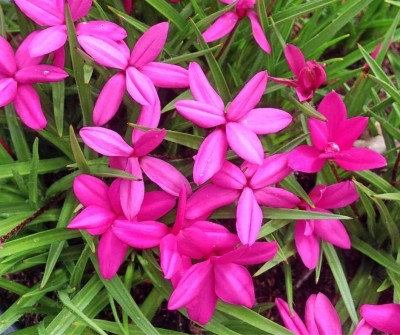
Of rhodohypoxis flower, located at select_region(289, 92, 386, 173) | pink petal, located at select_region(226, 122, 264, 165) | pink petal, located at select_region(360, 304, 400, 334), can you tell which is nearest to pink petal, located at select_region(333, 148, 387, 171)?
rhodohypoxis flower, located at select_region(289, 92, 386, 173)

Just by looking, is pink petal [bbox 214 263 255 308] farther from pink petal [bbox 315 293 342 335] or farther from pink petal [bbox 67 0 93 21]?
pink petal [bbox 67 0 93 21]

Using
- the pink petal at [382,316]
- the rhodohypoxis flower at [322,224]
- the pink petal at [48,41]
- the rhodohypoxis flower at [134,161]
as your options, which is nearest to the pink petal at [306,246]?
the rhodohypoxis flower at [322,224]

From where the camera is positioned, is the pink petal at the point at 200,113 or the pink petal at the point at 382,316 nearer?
the pink petal at the point at 200,113

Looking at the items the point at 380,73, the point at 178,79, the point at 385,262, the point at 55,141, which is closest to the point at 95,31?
the point at 178,79

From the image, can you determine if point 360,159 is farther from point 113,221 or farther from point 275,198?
point 113,221

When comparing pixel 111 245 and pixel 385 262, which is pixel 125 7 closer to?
pixel 111 245

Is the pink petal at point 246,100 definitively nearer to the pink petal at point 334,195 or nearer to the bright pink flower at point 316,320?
the pink petal at point 334,195

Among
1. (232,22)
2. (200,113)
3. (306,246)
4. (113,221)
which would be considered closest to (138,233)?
(113,221)
